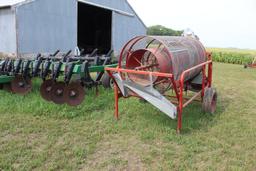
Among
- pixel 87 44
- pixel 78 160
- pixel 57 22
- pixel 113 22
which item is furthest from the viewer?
pixel 87 44

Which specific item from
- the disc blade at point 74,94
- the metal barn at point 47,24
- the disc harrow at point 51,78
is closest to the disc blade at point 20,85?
the disc harrow at point 51,78

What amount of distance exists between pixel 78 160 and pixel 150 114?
6.65 ft

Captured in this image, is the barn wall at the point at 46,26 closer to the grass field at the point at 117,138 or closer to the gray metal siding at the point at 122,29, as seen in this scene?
the gray metal siding at the point at 122,29

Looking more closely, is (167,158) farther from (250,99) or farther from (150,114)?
(250,99)

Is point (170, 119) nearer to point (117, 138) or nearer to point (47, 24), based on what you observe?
point (117, 138)

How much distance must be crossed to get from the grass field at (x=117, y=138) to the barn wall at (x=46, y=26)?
5125mm

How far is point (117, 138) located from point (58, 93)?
Result: 188 centimetres

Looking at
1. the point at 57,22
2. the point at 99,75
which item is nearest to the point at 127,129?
the point at 99,75

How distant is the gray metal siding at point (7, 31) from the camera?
962cm

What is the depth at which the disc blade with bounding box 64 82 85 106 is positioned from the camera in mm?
4945

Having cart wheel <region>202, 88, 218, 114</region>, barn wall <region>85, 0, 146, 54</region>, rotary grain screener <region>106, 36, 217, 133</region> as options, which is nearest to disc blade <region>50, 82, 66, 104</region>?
rotary grain screener <region>106, 36, 217, 133</region>

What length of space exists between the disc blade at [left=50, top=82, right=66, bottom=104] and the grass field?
0.74 ft

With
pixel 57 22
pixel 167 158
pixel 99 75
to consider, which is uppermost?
pixel 57 22

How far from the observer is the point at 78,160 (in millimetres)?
3041
